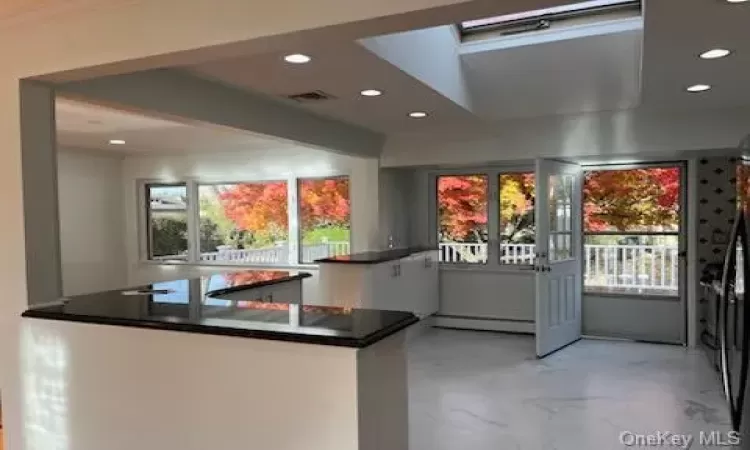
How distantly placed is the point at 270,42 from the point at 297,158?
4.59 m

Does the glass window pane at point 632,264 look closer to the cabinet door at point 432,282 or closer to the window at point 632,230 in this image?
the window at point 632,230

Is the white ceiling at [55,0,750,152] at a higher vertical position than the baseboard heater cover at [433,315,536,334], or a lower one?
higher

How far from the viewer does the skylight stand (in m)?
3.62

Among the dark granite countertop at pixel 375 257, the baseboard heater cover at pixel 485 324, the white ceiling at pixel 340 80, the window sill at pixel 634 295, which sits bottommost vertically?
the baseboard heater cover at pixel 485 324

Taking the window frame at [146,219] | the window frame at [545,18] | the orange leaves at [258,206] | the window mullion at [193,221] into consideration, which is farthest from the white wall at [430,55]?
the window frame at [146,219]

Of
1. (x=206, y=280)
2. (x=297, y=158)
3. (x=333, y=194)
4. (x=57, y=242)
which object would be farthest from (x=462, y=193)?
(x=57, y=242)

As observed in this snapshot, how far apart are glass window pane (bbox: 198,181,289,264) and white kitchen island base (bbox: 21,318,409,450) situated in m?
4.40

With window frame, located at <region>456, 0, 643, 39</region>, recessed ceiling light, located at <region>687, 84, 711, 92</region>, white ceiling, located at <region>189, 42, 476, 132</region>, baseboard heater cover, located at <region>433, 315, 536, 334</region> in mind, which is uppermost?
window frame, located at <region>456, 0, 643, 39</region>

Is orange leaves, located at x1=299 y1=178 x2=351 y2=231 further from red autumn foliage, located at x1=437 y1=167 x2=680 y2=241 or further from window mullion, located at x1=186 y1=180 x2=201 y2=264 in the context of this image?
window mullion, located at x1=186 y1=180 x2=201 y2=264

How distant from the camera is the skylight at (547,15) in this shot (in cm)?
362

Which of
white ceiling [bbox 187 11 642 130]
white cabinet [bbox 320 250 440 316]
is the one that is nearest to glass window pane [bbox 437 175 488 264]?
white cabinet [bbox 320 250 440 316]

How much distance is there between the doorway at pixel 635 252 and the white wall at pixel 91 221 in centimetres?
596

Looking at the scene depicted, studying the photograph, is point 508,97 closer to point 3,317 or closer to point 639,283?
point 639,283

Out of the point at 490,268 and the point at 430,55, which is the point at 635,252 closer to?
the point at 490,268
